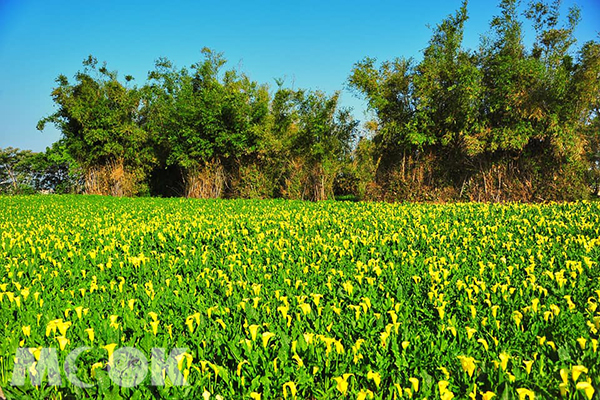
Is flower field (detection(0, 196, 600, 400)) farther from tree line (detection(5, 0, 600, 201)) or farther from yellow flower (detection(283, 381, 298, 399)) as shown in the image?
tree line (detection(5, 0, 600, 201))

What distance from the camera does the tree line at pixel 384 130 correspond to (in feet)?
31.7

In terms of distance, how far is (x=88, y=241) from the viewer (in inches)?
189

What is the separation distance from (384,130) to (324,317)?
9795 millimetres

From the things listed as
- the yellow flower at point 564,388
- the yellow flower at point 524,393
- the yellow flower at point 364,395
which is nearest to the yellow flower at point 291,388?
the yellow flower at point 364,395

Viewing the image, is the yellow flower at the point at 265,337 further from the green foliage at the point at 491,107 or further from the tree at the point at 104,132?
the tree at the point at 104,132

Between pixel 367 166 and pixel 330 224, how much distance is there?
31.1 feet

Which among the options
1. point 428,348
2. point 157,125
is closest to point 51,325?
point 428,348

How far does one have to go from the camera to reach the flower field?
5.22 ft

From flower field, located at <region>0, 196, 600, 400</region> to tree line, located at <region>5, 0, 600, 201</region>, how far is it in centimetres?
672

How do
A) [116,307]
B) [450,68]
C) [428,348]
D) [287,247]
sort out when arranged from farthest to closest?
[450,68]
[287,247]
[116,307]
[428,348]

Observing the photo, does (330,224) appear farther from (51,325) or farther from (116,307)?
(51,325)

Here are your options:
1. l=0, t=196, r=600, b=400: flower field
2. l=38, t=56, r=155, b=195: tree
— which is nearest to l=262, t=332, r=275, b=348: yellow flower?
l=0, t=196, r=600, b=400: flower field

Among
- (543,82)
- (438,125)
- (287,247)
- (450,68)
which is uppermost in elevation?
(450,68)

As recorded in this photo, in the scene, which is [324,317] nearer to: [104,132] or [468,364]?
[468,364]
